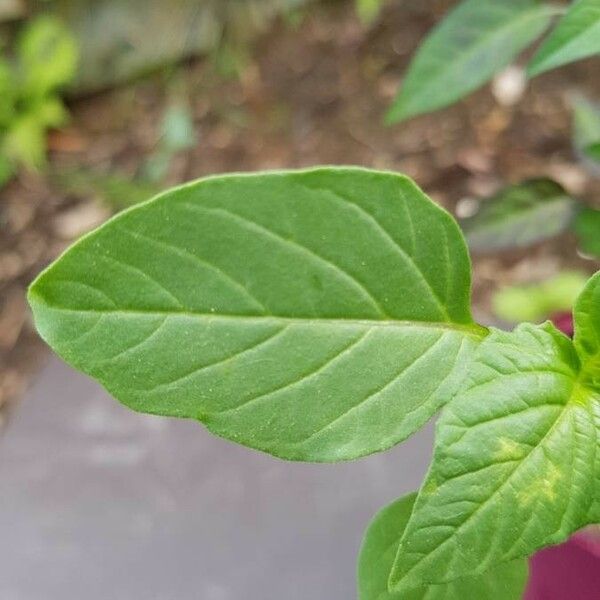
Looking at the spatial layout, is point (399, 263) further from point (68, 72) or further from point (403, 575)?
point (68, 72)

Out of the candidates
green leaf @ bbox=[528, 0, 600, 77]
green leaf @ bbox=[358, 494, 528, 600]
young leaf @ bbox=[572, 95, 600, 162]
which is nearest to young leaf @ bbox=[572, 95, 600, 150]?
young leaf @ bbox=[572, 95, 600, 162]

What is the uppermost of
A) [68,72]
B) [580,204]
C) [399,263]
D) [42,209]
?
[399,263]

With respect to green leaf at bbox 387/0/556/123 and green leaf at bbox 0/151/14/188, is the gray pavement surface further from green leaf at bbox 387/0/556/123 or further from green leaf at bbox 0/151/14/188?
green leaf at bbox 0/151/14/188

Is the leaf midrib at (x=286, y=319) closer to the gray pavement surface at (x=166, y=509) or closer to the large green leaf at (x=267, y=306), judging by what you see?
the large green leaf at (x=267, y=306)

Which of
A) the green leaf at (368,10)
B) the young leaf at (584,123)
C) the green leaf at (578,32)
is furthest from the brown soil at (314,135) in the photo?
the green leaf at (578,32)

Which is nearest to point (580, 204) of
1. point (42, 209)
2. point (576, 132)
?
point (576, 132)
